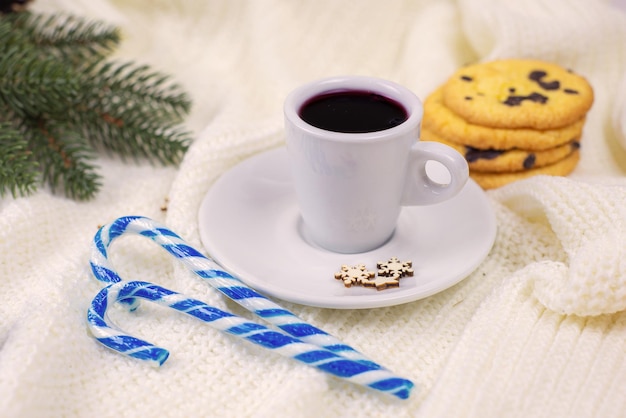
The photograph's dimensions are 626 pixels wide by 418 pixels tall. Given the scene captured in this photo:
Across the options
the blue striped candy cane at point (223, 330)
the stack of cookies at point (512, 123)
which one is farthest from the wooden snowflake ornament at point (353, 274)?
the stack of cookies at point (512, 123)

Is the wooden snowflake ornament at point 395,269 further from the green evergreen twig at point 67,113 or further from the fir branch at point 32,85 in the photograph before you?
the fir branch at point 32,85

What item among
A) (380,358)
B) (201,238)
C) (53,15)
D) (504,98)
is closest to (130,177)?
(201,238)

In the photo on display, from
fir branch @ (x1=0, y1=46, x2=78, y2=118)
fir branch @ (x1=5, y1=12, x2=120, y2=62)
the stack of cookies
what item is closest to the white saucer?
the stack of cookies

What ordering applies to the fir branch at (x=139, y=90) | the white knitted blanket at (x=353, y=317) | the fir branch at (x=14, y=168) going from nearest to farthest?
the white knitted blanket at (x=353, y=317) < the fir branch at (x=14, y=168) < the fir branch at (x=139, y=90)

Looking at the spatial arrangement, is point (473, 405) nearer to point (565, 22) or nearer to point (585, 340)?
point (585, 340)

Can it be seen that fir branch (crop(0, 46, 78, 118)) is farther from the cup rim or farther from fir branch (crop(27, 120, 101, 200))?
the cup rim

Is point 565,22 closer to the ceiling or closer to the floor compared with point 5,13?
closer to the floor
